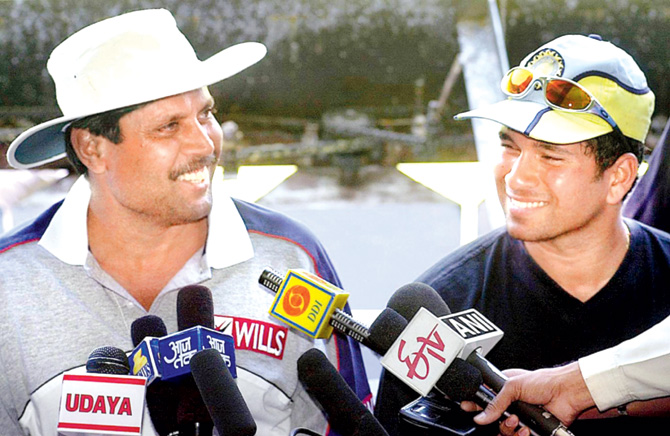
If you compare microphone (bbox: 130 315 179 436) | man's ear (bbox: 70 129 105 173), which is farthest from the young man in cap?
man's ear (bbox: 70 129 105 173)

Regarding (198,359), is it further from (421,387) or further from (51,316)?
(51,316)

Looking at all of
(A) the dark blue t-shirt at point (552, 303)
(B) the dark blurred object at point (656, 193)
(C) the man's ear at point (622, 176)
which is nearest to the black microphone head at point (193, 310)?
(A) the dark blue t-shirt at point (552, 303)

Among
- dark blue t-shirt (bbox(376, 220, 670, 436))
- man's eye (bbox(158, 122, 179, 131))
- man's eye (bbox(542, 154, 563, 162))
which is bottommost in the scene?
dark blue t-shirt (bbox(376, 220, 670, 436))

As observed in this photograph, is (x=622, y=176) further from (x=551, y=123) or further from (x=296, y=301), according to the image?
(x=296, y=301)

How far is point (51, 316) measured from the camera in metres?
1.75

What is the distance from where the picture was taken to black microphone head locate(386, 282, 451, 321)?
1323mm

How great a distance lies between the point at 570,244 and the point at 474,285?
0.25m

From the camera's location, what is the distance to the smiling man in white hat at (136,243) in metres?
1.74

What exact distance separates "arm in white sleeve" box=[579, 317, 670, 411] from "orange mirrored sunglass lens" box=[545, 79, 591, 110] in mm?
527

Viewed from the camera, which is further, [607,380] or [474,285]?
[474,285]

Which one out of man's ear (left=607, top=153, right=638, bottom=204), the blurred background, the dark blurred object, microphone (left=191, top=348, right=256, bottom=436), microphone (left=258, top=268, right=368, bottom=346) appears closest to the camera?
microphone (left=191, top=348, right=256, bottom=436)

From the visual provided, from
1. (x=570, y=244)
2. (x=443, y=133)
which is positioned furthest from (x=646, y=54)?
(x=570, y=244)

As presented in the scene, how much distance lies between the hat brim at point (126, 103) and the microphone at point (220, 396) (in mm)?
785

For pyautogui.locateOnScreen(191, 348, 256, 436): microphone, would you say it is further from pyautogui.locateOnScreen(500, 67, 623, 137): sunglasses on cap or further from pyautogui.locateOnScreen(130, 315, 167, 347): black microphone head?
pyautogui.locateOnScreen(500, 67, 623, 137): sunglasses on cap
